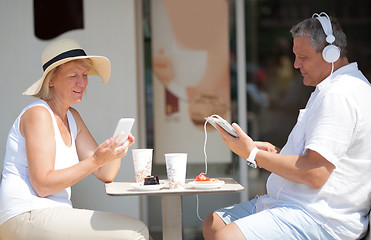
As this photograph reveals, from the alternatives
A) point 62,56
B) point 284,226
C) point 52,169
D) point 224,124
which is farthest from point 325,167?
point 62,56

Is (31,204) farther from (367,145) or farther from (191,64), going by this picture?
(191,64)

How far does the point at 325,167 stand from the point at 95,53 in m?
2.51

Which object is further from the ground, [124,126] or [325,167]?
[124,126]

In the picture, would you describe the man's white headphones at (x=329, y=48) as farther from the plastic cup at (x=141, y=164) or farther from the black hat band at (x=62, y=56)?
the black hat band at (x=62, y=56)

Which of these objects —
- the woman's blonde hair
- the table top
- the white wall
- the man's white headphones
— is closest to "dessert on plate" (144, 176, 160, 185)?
the table top

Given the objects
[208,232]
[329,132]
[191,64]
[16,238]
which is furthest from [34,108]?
[191,64]

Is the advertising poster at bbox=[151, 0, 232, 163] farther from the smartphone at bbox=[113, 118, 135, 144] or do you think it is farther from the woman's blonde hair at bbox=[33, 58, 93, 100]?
the smartphone at bbox=[113, 118, 135, 144]

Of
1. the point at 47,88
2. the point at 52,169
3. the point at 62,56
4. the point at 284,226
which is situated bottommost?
the point at 284,226

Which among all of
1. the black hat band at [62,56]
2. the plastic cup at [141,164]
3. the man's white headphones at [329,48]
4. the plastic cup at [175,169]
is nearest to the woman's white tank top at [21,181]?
the black hat band at [62,56]

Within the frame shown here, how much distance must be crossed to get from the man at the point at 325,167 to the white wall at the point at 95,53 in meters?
1.80

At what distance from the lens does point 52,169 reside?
103 inches

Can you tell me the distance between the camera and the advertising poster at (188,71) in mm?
4797

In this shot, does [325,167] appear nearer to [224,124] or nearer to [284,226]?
[284,226]

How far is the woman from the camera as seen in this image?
2.55 m
